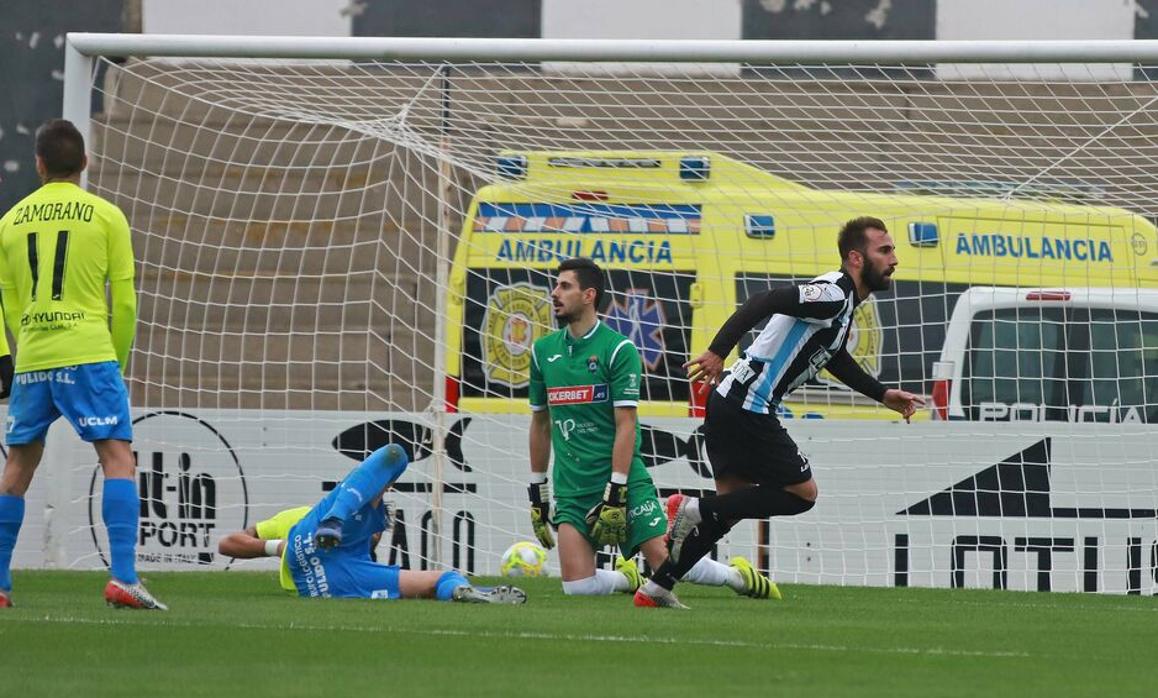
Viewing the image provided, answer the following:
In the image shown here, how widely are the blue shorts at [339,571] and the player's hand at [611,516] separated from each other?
0.88 m

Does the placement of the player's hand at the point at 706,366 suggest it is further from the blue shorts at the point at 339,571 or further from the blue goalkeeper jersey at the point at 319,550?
the blue shorts at the point at 339,571

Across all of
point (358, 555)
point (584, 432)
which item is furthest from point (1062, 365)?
point (358, 555)

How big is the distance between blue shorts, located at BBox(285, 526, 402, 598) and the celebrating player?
1.15 metres

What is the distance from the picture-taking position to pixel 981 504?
1127 centimetres

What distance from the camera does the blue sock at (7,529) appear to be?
7621 millimetres

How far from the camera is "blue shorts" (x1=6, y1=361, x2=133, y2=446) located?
741cm

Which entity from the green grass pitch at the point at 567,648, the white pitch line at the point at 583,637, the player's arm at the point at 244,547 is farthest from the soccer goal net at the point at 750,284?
the white pitch line at the point at 583,637

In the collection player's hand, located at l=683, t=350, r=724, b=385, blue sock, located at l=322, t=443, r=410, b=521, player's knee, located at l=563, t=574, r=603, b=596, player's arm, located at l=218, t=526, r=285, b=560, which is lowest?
player's knee, located at l=563, t=574, r=603, b=596

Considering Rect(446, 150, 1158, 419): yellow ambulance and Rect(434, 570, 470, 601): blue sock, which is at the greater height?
Rect(446, 150, 1158, 419): yellow ambulance

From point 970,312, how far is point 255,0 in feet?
23.6

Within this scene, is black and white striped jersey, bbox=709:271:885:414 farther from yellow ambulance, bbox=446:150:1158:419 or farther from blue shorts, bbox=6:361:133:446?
yellow ambulance, bbox=446:150:1158:419

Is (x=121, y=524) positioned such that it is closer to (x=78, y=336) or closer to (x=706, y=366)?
(x=78, y=336)

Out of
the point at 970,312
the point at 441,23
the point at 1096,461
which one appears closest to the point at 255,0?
the point at 441,23

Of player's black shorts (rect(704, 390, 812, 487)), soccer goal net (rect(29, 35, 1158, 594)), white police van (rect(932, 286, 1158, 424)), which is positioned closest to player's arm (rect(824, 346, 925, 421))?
player's black shorts (rect(704, 390, 812, 487))
